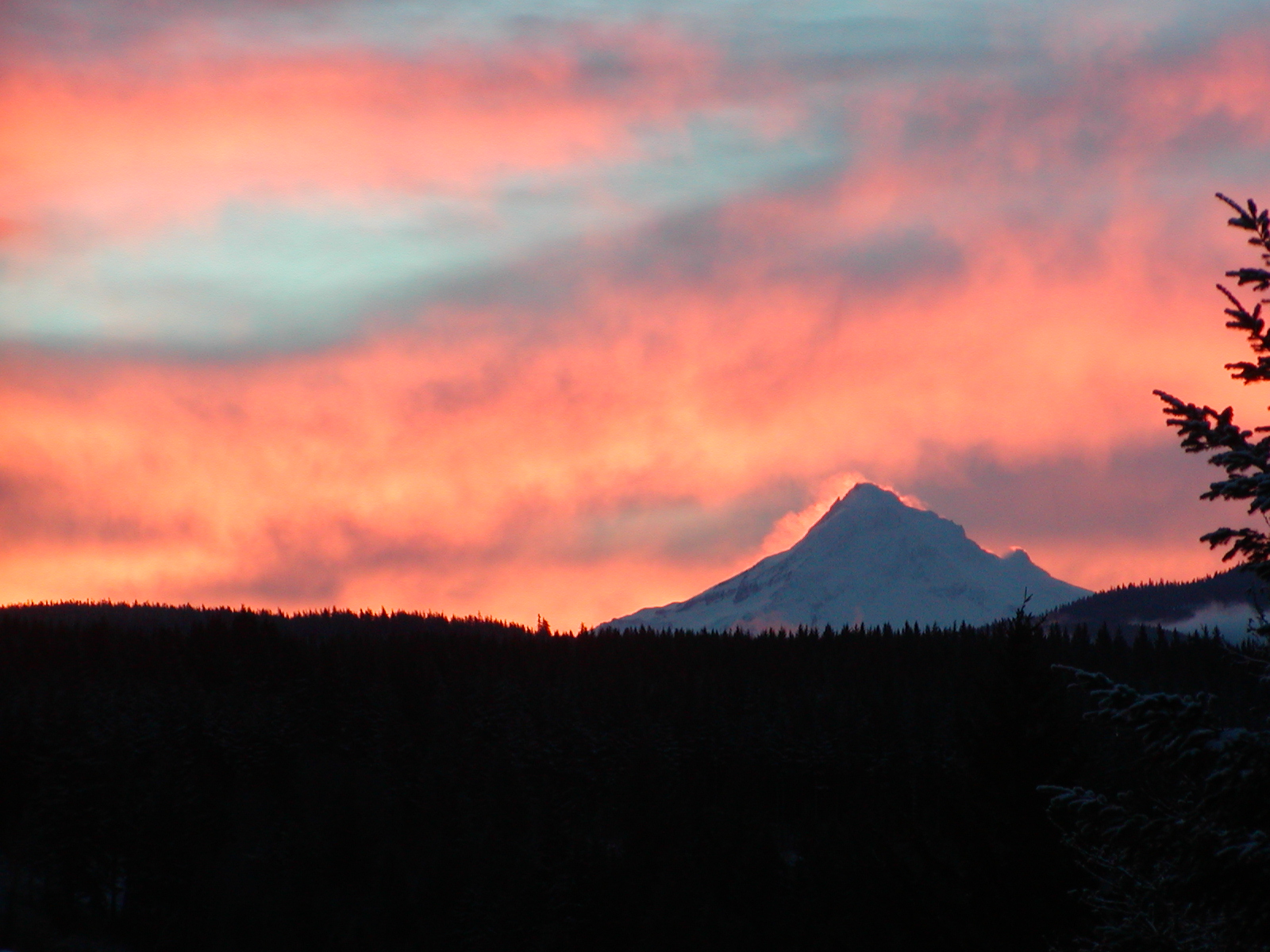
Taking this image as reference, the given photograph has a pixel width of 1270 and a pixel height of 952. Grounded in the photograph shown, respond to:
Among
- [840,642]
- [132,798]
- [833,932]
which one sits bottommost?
[833,932]

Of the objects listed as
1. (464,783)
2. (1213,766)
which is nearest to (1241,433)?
(1213,766)

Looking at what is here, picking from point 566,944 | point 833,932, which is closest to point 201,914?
point 566,944

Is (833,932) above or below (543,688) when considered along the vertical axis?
below

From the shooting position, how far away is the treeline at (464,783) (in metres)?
87.3

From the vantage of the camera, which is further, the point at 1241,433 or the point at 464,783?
the point at 464,783

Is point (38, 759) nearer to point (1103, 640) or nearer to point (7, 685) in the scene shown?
point (7, 685)

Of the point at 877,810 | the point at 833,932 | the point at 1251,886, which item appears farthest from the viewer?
the point at 877,810

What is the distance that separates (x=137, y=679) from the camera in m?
133

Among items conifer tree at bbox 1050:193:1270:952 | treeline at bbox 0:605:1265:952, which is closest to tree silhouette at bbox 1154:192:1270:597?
conifer tree at bbox 1050:193:1270:952

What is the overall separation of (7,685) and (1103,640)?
129 metres

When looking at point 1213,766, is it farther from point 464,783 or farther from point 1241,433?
point 464,783

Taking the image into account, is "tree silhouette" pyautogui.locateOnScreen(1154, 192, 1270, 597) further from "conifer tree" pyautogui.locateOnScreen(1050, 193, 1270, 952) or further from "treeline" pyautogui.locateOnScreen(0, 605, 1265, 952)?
"treeline" pyautogui.locateOnScreen(0, 605, 1265, 952)

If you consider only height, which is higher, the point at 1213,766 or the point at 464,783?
the point at 1213,766

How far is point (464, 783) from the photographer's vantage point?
117625 mm
